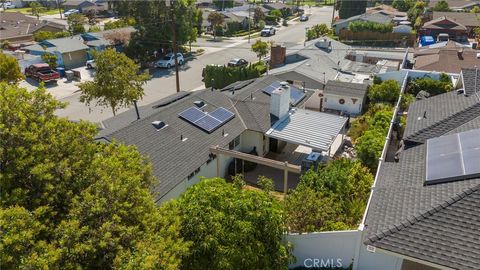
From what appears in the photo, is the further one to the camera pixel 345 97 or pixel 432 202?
pixel 345 97

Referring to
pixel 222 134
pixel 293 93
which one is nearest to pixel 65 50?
pixel 293 93

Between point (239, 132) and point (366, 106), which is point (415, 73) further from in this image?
point (239, 132)

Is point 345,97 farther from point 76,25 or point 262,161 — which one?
point 76,25

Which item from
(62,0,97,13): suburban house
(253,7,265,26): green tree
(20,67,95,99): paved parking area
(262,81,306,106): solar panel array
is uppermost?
(62,0,97,13): suburban house

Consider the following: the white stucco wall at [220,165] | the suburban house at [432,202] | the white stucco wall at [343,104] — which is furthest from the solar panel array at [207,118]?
the white stucco wall at [343,104]

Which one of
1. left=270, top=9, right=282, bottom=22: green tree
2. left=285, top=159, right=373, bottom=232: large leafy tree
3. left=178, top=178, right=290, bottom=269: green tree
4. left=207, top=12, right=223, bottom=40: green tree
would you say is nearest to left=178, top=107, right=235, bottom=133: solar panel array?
left=285, top=159, right=373, bottom=232: large leafy tree

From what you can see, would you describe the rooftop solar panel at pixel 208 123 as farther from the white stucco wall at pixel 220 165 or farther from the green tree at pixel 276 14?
the green tree at pixel 276 14

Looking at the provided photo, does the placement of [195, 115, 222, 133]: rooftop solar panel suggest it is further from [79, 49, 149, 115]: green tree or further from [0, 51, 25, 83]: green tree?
[0, 51, 25, 83]: green tree
